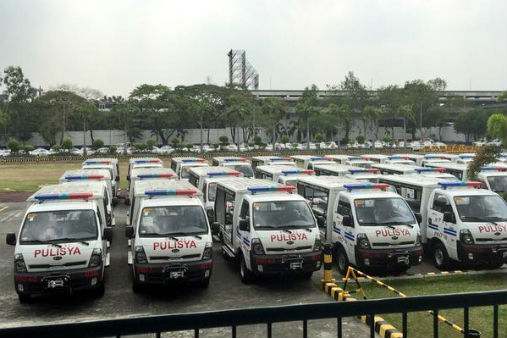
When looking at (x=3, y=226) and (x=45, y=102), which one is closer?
(x=3, y=226)

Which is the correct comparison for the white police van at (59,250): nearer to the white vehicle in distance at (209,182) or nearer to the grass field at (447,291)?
the grass field at (447,291)

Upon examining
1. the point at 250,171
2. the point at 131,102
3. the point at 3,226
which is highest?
the point at 131,102

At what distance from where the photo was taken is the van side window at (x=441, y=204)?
12.5m

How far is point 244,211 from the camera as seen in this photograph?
12055 millimetres

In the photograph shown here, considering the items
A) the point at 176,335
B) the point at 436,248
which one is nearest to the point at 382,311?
the point at 176,335

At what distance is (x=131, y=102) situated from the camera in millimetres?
70438

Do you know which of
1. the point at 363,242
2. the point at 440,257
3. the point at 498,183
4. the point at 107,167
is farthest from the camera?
the point at 107,167

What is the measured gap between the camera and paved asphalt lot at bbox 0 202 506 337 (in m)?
8.54

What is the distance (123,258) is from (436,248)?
7779 mm

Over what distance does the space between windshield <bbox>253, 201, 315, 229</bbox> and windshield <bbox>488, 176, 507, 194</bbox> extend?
813 cm

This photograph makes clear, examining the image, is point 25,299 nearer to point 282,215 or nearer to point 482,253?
point 282,215

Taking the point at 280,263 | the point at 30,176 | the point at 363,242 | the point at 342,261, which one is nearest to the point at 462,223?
the point at 363,242

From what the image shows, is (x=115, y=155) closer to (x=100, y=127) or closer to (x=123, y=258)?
(x=100, y=127)

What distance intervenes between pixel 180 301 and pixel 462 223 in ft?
20.7
